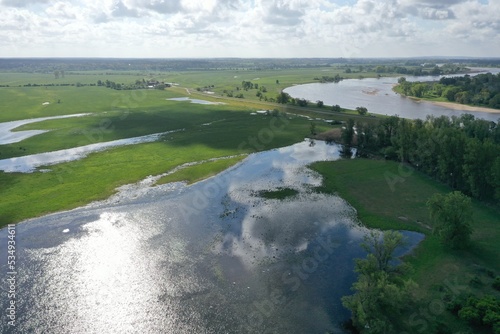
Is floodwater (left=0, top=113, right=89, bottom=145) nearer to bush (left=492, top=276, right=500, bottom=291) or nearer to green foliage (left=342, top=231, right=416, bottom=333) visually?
green foliage (left=342, top=231, right=416, bottom=333)

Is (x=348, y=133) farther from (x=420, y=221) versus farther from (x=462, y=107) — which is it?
(x=462, y=107)

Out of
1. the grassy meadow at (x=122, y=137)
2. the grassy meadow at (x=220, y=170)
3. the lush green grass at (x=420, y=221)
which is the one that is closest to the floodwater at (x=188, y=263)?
the lush green grass at (x=420, y=221)

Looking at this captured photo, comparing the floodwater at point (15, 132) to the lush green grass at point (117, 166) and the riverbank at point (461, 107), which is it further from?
the riverbank at point (461, 107)

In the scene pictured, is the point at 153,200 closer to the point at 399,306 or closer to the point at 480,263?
the point at 399,306

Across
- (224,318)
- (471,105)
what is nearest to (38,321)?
(224,318)

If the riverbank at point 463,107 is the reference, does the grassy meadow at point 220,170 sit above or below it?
below

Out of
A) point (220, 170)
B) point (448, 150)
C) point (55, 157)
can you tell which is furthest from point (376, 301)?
point (55, 157)

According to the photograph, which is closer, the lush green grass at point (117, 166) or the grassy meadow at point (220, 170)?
the grassy meadow at point (220, 170)
